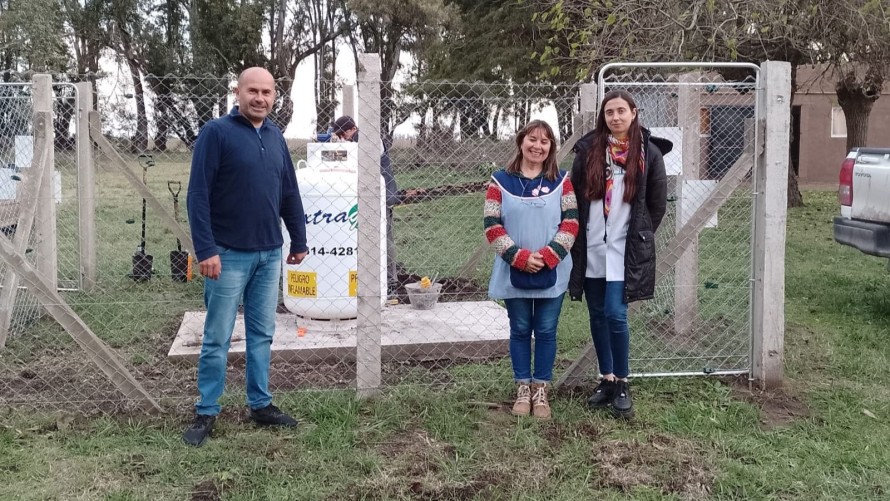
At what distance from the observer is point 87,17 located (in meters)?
32.1

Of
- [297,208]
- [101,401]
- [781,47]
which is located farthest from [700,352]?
[781,47]

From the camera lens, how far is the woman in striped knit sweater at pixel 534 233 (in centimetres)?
418

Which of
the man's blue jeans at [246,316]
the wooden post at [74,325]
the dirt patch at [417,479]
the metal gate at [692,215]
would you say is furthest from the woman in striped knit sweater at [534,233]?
the wooden post at [74,325]

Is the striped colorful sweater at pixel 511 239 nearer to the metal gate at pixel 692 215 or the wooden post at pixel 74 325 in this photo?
the metal gate at pixel 692 215

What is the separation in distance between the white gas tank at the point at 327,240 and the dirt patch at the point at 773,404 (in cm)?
258

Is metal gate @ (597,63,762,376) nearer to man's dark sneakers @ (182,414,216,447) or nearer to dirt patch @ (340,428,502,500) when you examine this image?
dirt patch @ (340,428,502,500)

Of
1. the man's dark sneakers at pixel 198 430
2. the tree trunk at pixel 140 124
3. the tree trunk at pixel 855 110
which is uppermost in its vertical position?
the tree trunk at pixel 855 110

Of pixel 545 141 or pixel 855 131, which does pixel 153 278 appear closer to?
pixel 545 141

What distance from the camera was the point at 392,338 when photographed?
572cm

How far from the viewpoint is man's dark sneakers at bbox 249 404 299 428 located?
167 inches

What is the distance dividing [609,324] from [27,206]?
160 inches

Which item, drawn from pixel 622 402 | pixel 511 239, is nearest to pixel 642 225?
pixel 511 239

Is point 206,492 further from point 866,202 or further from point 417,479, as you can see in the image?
point 866,202

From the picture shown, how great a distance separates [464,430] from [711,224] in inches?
85.1
